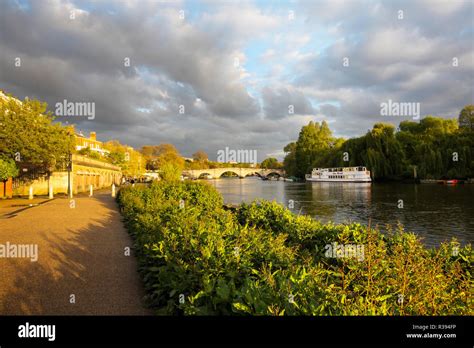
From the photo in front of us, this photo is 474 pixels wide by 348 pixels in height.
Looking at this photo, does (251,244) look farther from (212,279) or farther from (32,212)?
(32,212)

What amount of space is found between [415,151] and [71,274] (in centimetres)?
8269

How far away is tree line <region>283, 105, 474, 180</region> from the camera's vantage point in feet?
201

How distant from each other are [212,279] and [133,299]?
219cm

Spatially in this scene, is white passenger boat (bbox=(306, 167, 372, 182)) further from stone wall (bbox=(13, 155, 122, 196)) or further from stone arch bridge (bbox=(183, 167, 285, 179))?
stone wall (bbox=(13, 155, 122, 196))

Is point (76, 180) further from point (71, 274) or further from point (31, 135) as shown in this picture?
point (71, 274)

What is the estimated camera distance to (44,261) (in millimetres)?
8141

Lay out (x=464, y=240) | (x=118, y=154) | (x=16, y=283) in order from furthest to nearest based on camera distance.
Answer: (x=118, y=154) → (x=464, y=240) → (x=16, y=283)

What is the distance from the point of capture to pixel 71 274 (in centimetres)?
719

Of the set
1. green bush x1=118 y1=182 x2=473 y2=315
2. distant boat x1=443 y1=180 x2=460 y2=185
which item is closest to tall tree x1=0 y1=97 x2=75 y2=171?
green bush x1=118 y1=182 x2=473 y2=315

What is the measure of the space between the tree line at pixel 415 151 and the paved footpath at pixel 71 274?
7106 cm

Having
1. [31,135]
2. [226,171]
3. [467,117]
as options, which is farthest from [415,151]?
[226,171]

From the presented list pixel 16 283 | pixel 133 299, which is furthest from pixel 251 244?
pixel 16 283

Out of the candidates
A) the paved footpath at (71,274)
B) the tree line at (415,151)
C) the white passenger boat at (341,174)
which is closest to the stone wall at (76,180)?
the paved footpath at (71,274)
